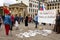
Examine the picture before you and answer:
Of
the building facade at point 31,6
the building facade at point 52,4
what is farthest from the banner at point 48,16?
the building facade at point 52,4

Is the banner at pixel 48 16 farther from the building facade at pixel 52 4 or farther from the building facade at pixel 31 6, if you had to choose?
the building facade at pixel 52 4

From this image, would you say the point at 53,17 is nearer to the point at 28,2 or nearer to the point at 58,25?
the point at 58,25

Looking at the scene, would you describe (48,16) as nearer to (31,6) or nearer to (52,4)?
(31,6)

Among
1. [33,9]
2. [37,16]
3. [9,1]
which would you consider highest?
[9,1]

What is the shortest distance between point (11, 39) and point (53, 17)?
8.61 meters

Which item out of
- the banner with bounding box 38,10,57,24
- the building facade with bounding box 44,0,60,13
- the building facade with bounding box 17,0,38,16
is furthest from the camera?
the building facade with bounding box 44,0,60,13

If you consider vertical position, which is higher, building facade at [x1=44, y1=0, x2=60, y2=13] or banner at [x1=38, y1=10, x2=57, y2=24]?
banner at [x1=38, y1=10, x2=57, y2=24]

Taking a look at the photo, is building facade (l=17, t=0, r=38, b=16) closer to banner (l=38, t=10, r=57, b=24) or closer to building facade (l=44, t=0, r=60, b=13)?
building facade (l=44, t=0, r=60, b=13)

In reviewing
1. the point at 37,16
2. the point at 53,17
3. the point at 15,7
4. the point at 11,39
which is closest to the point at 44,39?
the point at 11,39

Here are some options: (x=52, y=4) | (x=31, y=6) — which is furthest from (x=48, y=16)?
(x=52, y=4)

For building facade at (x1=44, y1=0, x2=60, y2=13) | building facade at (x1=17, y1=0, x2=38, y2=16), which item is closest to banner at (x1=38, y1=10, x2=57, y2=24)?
building facade at (x1=17, y1=0, x2=38, y2=16)

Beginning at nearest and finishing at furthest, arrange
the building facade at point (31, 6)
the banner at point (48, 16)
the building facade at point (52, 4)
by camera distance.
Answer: the banner at point (48, 16), the building facade at point (31, 6), the building facade at point (52, 4)

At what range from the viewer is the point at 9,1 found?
716 inches

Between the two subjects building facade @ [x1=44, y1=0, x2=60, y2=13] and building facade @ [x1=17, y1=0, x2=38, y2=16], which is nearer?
building facade @ [x1=17, y1=0, x2=38, y2=16]
